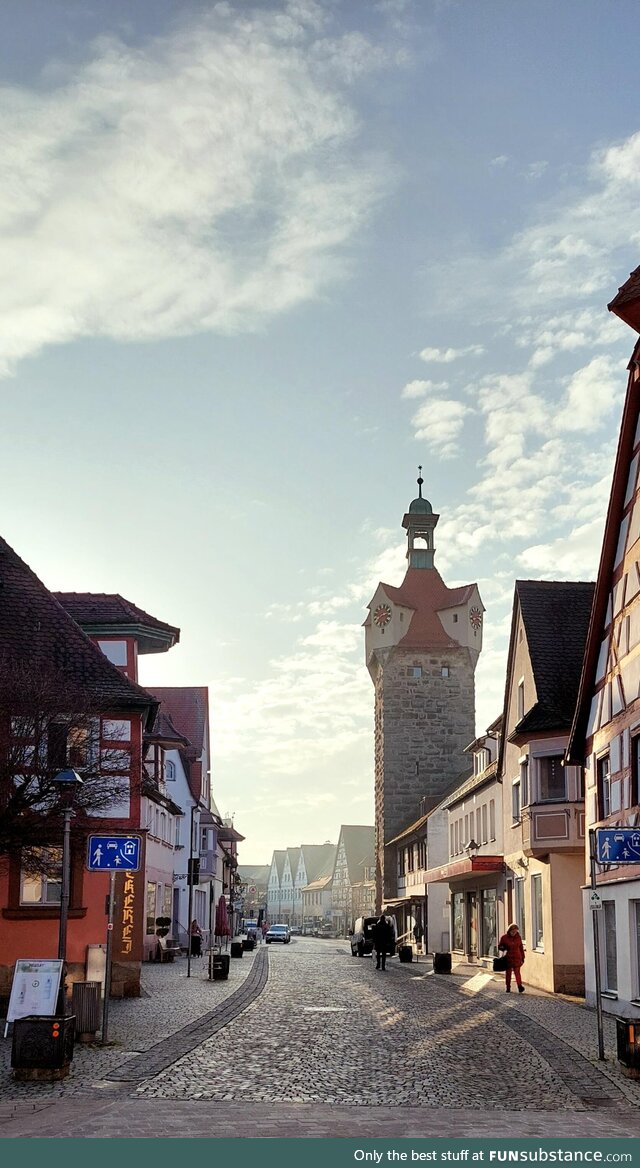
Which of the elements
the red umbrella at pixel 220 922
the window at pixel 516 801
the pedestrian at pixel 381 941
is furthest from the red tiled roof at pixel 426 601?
the window at pixel 516 801

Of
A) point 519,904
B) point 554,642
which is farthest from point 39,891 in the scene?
point 519,904

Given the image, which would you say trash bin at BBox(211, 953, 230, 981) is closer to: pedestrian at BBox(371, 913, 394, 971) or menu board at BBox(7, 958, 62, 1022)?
pedestrian at BBox(371, 913, 394, 971)

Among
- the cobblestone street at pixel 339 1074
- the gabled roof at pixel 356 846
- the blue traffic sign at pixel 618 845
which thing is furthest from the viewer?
the gabled roof at pixel 356 846

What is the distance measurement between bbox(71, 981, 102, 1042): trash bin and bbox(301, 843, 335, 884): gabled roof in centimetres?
16459

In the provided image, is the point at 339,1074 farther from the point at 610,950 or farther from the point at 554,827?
the point at 554,827

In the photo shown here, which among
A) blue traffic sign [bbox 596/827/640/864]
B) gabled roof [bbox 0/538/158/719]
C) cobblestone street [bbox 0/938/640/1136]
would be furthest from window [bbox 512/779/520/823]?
blue traffic sign [bbox 596/827/640/864]

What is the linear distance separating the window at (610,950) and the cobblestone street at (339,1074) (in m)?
0.77

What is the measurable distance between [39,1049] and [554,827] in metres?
18.0

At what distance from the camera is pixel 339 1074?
14023 millimetres

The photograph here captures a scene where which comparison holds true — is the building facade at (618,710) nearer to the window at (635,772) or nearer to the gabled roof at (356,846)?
the window at (635,772)

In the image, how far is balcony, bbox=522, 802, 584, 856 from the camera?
29.2 metres

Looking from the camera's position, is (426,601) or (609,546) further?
(426,601)

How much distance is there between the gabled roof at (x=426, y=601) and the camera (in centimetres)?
7650

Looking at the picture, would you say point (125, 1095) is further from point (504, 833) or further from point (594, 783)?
point (504, 833)
